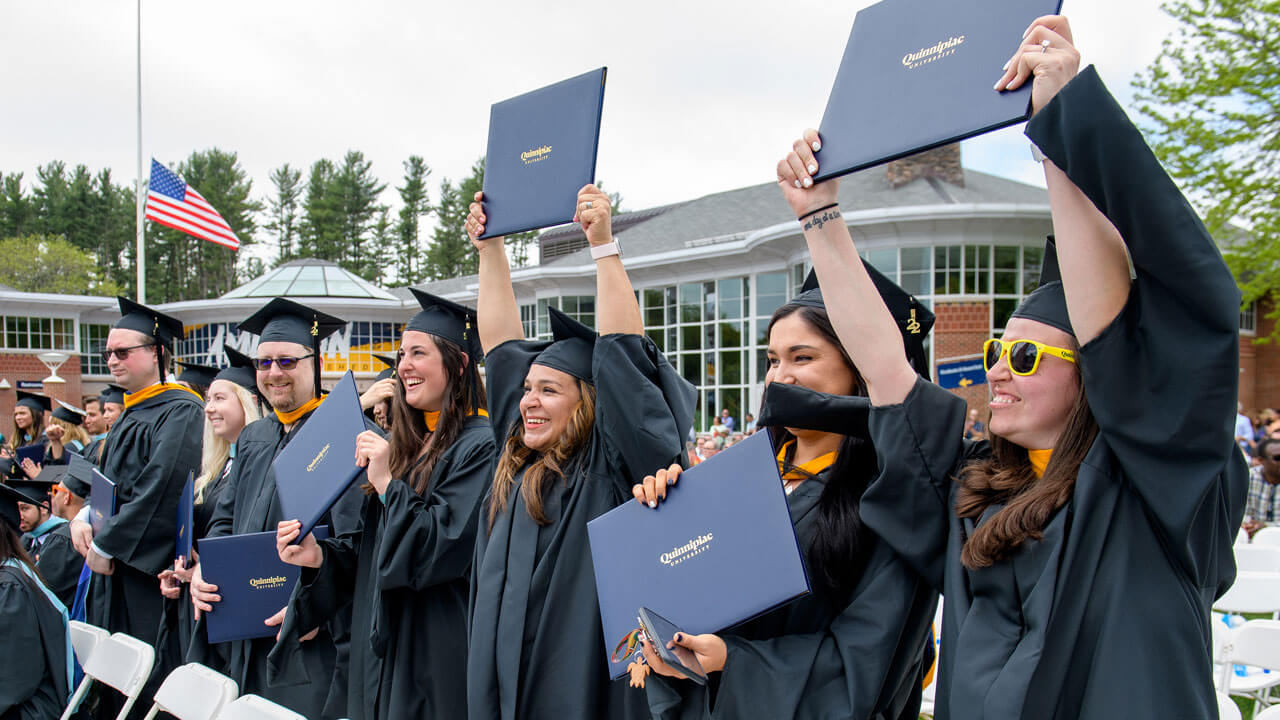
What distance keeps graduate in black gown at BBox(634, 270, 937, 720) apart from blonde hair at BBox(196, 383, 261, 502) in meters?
3.42

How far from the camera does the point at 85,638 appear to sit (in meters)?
3.82

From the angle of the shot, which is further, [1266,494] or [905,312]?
[1266,494]

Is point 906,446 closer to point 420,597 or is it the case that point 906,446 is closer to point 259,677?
point 420,597

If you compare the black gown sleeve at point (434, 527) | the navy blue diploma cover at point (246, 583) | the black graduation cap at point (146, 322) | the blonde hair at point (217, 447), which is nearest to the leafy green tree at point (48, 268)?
the black graduation cap at point (146, 322)

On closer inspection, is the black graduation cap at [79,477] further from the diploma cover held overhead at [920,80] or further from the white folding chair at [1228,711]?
the white folding chair at [1228,711]

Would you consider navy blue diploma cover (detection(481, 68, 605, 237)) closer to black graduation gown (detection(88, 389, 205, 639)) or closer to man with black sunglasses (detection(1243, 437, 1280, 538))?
black graduation gown (detection(88, 389, 205, 639))

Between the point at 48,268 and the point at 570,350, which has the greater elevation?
the point at 48,268

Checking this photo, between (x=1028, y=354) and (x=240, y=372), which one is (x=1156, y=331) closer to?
(x=1028, y=354)

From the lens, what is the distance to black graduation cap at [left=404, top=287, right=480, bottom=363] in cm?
340

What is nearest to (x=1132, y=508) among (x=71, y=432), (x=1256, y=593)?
(x=1256, y=593)

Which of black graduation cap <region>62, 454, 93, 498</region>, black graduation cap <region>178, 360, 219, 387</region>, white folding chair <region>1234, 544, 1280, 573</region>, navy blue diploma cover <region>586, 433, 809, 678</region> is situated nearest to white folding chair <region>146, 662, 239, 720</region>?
navy blue diploma cover <region>586, 433, 809, 678</region>

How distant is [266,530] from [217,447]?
121 centimetres

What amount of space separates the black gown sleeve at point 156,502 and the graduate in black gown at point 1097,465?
12.9 feet

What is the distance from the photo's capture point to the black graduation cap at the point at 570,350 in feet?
9.29
